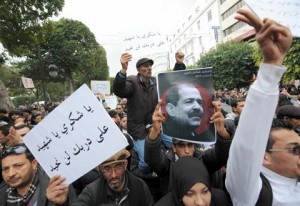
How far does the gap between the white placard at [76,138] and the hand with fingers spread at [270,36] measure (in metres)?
1.11

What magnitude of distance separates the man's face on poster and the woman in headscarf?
18.0 inches

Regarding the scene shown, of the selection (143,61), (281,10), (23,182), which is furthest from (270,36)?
(143,61)

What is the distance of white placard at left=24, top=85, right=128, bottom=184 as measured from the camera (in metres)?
2.11

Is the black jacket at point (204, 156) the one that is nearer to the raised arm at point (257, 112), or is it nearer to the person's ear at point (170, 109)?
the person's ear at point (170, 109)

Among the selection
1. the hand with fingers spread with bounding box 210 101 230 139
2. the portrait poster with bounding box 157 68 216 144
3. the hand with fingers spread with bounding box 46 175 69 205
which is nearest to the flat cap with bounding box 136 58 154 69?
the portrait poster with bounding box 157 68 216 144

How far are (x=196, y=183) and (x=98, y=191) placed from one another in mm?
861

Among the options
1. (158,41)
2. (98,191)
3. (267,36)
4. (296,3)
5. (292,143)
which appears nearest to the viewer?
(267,36)

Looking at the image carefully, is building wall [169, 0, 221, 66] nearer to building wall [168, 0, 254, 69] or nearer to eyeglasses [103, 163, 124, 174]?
building wall [168, 0, 254, 69]

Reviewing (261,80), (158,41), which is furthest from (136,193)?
(158,41)

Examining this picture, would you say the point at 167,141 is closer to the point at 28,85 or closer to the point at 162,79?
the point at 162,79

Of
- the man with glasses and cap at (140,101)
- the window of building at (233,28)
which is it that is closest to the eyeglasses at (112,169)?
the man with glasses and cap at (140,101)

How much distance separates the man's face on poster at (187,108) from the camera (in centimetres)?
251

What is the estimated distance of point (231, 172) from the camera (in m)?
1.48

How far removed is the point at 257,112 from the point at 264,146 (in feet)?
0.54
